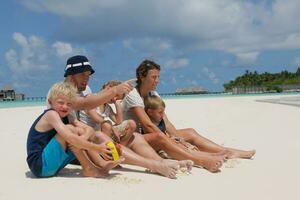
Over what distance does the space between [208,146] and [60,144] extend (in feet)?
7.01

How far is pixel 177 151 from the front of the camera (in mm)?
5086

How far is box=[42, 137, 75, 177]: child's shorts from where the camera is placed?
14.5 ft

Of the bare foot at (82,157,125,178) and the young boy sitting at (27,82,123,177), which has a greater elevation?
the young boy sitting at (27,82,123,177)

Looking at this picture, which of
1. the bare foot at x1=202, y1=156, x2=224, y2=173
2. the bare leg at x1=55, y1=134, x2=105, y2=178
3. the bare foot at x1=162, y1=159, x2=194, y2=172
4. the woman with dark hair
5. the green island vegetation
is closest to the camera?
the bare leg at x1=55, y1=134, x2=105, y2=178

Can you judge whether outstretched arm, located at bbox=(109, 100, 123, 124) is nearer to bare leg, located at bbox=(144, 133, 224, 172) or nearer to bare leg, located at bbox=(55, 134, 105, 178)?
bare leg, located at bbox=(144, 133, 224, 172)

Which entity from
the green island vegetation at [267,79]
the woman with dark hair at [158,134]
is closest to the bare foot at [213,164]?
the woman with dark hair at [158,134]

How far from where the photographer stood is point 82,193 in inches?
154

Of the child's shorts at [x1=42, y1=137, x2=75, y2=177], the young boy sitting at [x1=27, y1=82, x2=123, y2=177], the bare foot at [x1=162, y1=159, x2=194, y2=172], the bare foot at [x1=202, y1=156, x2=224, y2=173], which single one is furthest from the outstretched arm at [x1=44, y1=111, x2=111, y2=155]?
the bare foot at [x1=202, y1=156, x2=224, y2=173]

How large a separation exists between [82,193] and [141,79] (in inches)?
81.4

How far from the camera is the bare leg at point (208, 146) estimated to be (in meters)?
5.71

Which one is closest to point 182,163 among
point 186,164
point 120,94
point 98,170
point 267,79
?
point 186,164

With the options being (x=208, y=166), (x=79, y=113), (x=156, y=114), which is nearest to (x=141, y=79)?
(x=156, y=114)

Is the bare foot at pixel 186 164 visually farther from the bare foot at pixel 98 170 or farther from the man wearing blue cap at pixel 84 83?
the man wearing blue cap at pixel 84 83

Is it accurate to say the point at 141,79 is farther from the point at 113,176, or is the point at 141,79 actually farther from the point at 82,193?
the point at 82,193
